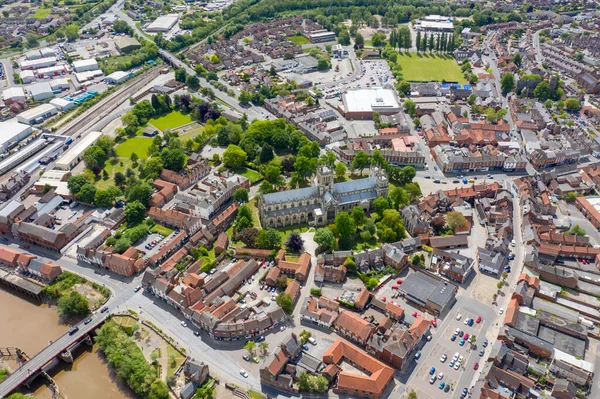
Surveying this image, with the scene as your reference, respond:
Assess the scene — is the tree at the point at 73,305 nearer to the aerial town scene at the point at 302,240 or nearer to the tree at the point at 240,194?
the aerial town scene at the point at 302,240

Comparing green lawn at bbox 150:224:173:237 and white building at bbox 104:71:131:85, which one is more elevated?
white building at bbox 104:71:131:85

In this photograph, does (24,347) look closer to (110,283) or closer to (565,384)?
(110,283)

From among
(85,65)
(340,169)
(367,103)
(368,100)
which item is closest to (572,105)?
(368,100)

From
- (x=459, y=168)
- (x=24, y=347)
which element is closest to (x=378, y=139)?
(x=459, y=168)

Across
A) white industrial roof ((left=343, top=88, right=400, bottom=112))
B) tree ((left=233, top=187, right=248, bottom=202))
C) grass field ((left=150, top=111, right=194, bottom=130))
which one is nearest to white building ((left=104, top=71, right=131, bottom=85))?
grass field ((left=150, top=111, right=194, bottom=130))

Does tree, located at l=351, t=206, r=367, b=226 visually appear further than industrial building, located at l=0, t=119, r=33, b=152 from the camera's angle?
No

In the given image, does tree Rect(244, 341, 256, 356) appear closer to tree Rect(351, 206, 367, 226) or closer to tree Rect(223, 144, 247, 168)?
tree Rect(351, 206, 367, 226)
